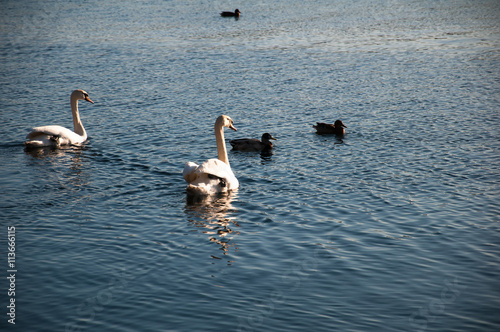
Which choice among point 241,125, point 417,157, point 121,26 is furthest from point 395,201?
point 121,26

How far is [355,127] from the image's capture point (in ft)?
72.2

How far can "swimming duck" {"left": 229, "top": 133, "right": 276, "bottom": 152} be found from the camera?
63.8ft

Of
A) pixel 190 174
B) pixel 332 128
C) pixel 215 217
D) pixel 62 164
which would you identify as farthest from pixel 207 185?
pixel 332 128

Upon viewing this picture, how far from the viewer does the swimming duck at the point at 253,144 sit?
19.4m

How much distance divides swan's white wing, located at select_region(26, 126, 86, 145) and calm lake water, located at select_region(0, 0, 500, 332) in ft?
1.81

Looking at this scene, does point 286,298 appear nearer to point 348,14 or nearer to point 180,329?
point 180,329

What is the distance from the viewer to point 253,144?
768 inches

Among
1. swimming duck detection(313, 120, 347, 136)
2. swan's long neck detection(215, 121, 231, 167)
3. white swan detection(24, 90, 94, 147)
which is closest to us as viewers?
swan's long neck detection(215, 121, 231, 167)

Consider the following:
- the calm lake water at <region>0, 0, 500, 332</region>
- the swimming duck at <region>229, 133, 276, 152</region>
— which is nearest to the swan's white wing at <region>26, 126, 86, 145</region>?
the calm lake water at <region>0, 0, 500, 332</region>

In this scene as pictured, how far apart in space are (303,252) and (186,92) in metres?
16.8

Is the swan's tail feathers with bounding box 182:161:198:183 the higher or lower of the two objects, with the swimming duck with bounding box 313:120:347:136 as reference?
lower

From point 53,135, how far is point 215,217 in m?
8.61

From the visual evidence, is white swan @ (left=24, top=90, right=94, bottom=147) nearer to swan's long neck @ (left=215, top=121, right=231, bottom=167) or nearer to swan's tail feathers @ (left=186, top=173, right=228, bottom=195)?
swan's long neck @ (left=215, top=121, right=231, bottom=167)

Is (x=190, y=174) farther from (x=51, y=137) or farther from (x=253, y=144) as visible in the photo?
(x=51, y=137)
